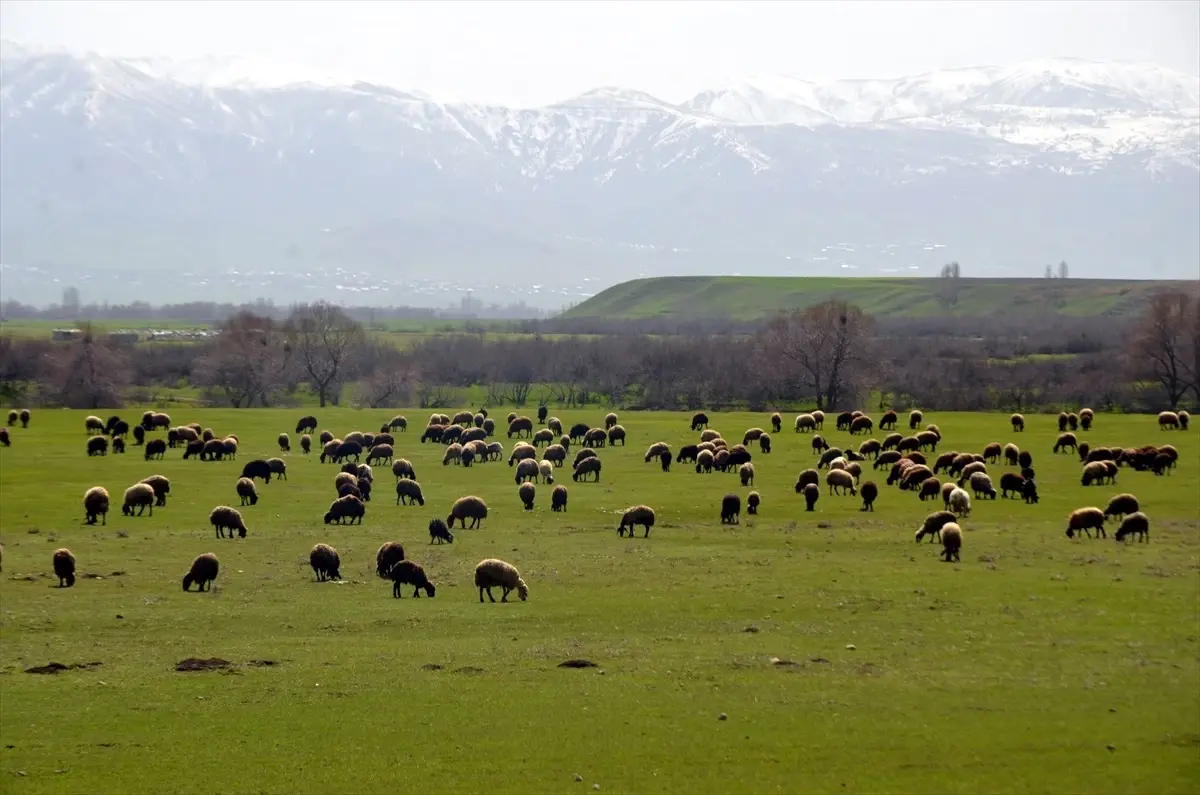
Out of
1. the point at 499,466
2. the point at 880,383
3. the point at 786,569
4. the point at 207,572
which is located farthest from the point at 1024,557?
the point at 880,383

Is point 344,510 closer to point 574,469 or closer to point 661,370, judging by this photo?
point 574,469

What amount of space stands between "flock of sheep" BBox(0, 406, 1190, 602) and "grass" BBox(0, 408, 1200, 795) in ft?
2.45

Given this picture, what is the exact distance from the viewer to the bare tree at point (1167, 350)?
9875 centimetres

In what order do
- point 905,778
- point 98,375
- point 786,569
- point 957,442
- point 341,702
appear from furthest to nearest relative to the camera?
point 98,375 < point 957,442 < point 786,569 < point 341,702 < point 905,778

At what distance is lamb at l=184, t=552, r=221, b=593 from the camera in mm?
29234

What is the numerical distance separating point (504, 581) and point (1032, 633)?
10539 millimetres

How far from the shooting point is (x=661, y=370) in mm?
118438

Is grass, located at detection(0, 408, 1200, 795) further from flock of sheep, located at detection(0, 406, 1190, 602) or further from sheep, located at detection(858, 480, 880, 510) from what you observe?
sheep, located at detection(858, 480, 880, 510)

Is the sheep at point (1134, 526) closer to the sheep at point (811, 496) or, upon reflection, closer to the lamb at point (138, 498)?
the sheep at point (811, 496)

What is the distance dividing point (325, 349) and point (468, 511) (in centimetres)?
7829

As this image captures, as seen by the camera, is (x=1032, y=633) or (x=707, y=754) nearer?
(x=707, y=754)

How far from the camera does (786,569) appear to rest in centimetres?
3241

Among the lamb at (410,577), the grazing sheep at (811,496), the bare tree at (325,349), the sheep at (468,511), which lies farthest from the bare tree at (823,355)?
the lamb at (410,577)

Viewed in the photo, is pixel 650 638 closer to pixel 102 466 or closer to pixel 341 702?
pixel 341 702
